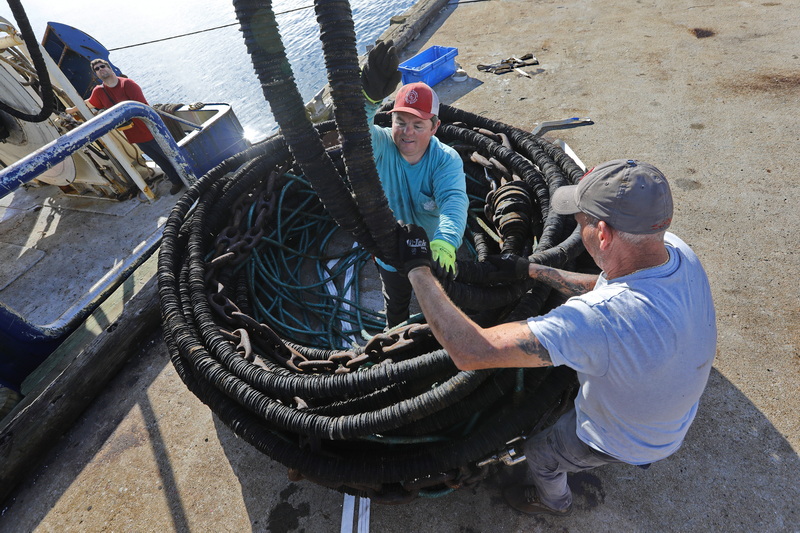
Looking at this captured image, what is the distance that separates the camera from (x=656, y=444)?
1820mm

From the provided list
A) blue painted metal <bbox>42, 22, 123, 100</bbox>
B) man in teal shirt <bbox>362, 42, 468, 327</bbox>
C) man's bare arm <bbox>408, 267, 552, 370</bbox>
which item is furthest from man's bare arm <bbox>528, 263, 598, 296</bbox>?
blue painted metal <bbox>42, 22, 123, 100</bbox>

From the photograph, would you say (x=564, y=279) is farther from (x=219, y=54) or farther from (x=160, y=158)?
(x=219, y=54)

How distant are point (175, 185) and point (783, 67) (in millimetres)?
9138

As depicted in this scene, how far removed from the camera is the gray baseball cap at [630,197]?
5.10ft

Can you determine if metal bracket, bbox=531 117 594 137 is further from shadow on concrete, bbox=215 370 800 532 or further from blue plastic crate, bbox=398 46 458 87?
shadow on concrete, bbox=215 370 800 532

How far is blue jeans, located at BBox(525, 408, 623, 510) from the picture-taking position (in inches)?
80.1

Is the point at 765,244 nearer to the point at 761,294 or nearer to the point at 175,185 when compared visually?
the point at 761,294

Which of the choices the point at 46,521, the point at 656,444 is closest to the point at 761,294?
the point at 656,444

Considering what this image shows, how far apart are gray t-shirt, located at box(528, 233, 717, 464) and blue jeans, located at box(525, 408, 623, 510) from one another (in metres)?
0.42

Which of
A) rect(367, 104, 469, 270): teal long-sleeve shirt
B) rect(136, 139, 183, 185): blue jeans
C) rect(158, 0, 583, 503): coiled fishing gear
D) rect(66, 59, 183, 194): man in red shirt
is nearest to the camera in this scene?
rect(158, 0, 583, 503): coiled fishing gear

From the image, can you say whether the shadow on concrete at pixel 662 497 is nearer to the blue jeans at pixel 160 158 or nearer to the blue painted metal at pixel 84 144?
the blue painted metal at pixel 84 144

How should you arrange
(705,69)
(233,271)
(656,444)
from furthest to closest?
1. (705,69)
2. (233,271)
3. (656,444)

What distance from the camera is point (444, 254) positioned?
2.32 m

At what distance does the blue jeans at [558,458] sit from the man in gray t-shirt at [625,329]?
0.47 feet
